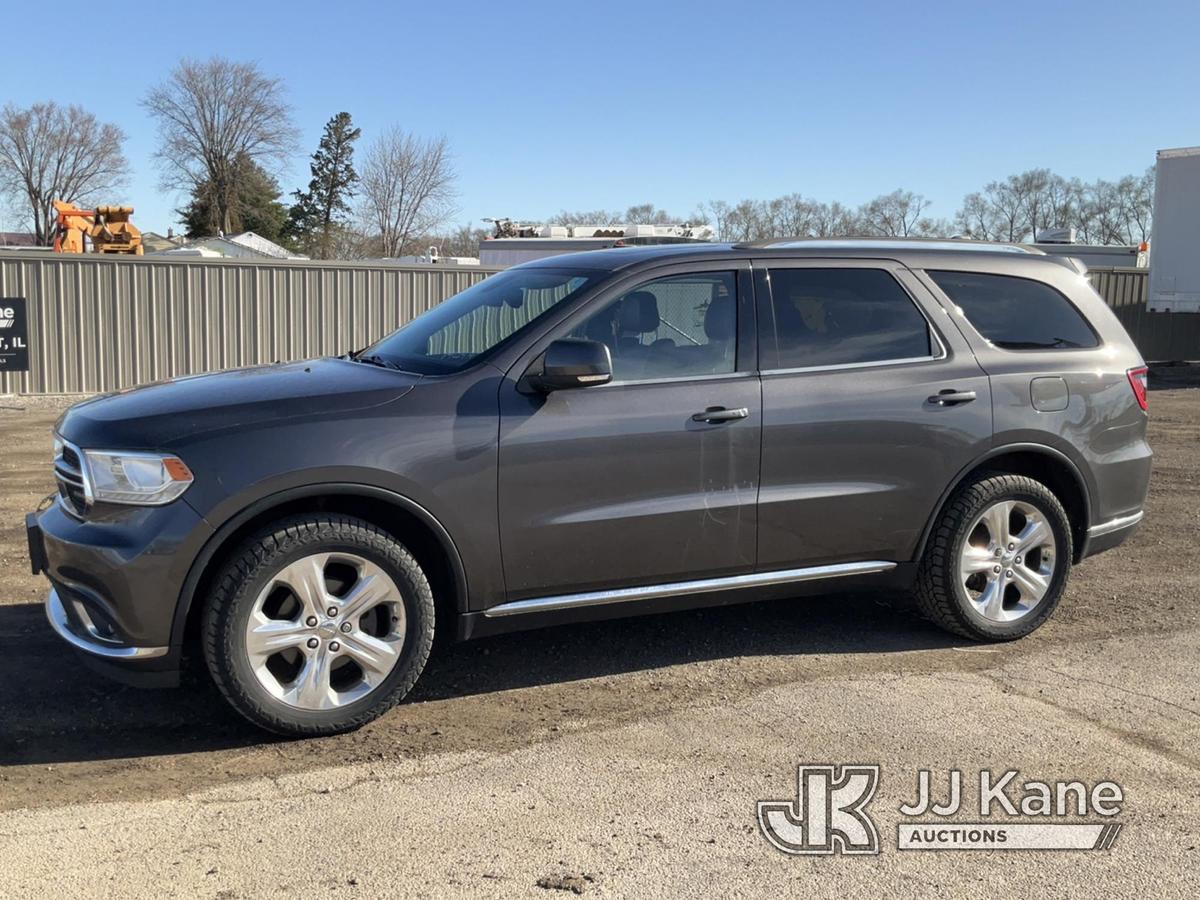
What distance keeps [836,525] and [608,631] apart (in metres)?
1.29

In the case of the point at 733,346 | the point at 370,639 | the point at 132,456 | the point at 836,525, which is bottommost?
the point at 370,639

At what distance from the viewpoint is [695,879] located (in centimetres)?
314

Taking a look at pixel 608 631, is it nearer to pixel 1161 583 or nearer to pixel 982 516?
pixel 982 516

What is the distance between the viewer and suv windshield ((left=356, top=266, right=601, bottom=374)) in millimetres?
4578

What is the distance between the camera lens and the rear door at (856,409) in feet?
15.6

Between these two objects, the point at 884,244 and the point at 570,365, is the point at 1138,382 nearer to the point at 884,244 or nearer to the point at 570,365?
the point at 884,244

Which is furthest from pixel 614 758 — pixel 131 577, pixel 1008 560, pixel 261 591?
pixel 1008 560

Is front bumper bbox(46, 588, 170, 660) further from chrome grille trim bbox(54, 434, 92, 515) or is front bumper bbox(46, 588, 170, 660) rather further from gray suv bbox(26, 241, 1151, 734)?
chrome grille trim bbox(54, 434, 92, 515)

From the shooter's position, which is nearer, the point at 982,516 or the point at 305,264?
the point at 982,516

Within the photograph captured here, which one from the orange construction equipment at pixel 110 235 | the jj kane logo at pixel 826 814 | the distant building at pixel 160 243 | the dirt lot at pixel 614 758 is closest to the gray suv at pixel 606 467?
the dirt lot at pixel 614 758

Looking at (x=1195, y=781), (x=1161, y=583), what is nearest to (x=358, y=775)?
(x=1195, y=781)

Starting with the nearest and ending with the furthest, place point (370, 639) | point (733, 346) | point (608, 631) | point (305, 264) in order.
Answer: point (370, 639)
point (733, 346)
point (608, 631)
point (305, 264)

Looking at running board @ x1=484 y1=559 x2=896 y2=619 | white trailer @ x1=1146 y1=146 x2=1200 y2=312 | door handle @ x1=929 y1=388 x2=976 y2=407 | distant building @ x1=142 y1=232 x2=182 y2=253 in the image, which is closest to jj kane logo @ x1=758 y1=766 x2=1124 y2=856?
running board @ x1=484 y1=559 x2=896 y2=619

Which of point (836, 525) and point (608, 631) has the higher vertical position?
point (836, 525)
